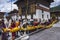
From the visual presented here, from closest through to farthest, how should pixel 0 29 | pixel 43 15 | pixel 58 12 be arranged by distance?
pixel 0 29, pixel 43 15, pixel 58 12

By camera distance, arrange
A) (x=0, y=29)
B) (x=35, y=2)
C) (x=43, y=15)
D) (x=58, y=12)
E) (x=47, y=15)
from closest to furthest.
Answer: (x=0, y=29), (x=35, y=2), (x=43, y=15), (x=47, y=15), (x=58, y=12)

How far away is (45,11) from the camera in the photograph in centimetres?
4556

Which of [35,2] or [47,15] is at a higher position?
[35,2]

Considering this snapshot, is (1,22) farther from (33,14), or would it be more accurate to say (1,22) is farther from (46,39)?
(33,14)

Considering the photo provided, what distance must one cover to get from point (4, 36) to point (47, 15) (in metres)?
38.0

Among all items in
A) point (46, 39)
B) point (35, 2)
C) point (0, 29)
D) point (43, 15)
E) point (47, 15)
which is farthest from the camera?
point (47, 15)

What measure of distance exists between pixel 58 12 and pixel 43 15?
1205 inches

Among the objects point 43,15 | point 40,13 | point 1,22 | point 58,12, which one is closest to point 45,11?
point 43,15

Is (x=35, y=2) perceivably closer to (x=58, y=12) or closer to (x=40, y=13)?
(x=40, y=13)

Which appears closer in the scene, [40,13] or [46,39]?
[46,39]

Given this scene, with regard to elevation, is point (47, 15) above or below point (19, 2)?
below

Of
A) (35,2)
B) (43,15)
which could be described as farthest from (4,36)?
(43,15)

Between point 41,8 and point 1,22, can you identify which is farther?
point 41,8

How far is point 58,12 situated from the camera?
73.9m
